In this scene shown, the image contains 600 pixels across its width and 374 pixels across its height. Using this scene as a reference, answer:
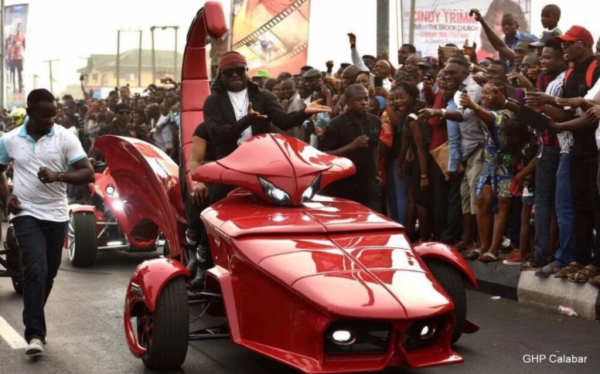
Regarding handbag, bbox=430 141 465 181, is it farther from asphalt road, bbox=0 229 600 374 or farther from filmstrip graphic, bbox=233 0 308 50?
filmstrip graphic, bbox=233 0 308 50

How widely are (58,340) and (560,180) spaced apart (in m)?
4.42

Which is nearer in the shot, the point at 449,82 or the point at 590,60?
the point at 590,60

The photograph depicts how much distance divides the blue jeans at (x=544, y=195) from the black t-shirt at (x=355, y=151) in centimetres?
155

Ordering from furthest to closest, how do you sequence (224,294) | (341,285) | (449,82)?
(449,82), (224,294), (341,285)

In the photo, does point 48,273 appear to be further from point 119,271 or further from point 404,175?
point 404,175

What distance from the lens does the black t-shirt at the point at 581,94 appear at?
9.01m

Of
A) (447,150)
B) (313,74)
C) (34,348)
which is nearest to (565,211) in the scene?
(447,150)

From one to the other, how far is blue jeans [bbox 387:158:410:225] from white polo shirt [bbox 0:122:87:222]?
4860 millimetres

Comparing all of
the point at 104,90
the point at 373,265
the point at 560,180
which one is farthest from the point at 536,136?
the point at 104,90

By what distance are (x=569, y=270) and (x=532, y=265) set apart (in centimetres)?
66

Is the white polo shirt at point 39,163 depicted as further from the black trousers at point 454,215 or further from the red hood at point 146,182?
the black trousers at point 454,215

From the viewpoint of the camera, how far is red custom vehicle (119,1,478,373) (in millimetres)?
5938

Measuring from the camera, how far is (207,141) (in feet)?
28.4

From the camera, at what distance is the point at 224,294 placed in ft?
21.6
